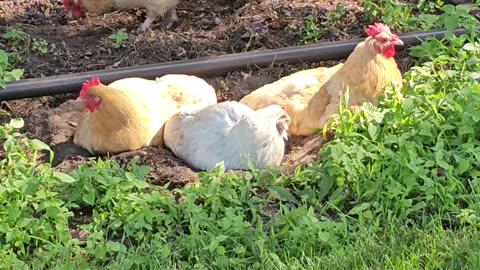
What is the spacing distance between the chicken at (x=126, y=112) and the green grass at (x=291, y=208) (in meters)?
0.33

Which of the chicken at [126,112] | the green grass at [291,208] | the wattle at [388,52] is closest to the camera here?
the green grass at [291,208]

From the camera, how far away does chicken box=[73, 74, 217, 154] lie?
13.7 ft

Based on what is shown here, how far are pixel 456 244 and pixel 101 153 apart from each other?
1.92 m

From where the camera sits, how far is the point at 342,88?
420 centimetres

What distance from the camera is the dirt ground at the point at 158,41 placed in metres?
4.41

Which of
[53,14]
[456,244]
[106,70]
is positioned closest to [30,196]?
[106,70]

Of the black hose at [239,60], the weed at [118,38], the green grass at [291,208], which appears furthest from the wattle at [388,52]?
the weed at [118,38]

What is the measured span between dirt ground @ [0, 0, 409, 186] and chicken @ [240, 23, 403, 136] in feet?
0.45

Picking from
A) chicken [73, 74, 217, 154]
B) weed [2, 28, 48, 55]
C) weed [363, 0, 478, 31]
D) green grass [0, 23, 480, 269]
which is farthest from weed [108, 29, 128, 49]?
weed [363, 0, 478, 31]

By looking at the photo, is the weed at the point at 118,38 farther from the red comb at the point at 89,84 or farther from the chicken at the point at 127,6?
the red comb at the point at 89,84

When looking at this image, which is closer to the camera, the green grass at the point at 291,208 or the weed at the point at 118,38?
the green grass at the point at 291,208

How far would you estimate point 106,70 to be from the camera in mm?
4746

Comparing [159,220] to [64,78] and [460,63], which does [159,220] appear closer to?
[64,78]

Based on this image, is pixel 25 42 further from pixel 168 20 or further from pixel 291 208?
pixel 291 208
